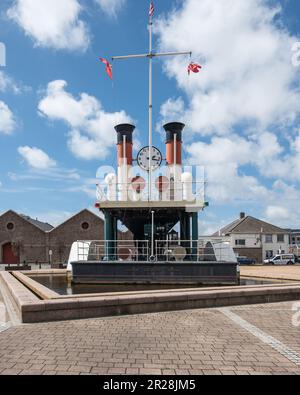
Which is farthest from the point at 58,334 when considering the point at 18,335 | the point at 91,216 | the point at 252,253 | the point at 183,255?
the point at 252,253

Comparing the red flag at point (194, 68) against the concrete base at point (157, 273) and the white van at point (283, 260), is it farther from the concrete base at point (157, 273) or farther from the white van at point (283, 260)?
the white van at point (283, 260)

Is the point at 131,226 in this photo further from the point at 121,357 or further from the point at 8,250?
the point at 8,250

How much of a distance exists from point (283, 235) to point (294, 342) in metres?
62.4

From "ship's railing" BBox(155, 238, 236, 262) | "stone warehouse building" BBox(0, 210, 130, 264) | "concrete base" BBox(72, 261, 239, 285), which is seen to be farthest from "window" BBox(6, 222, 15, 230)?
"concrete base" BBox(72, 261, 239, 285)

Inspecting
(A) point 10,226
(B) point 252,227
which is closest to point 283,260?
(B) point 252,227

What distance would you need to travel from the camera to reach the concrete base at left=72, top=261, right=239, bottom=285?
14180 millimetres

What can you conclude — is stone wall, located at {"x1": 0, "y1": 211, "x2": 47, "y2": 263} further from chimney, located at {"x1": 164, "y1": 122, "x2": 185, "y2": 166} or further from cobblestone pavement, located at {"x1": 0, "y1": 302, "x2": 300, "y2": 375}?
cobblestone pavement, located at {"x1": 0, "y1": 302, "x2": 300, "y2": 375}

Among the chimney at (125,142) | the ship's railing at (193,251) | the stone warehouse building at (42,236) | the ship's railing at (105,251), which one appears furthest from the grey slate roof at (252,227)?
the ship's railing at (193,251)

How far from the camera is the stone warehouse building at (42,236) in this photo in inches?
1956

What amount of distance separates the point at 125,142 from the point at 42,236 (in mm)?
34109

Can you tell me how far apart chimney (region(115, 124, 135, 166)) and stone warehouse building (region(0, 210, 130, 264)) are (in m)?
30.5

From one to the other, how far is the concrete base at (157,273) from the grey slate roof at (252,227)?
50426 millimetres

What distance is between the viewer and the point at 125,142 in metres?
20.0
